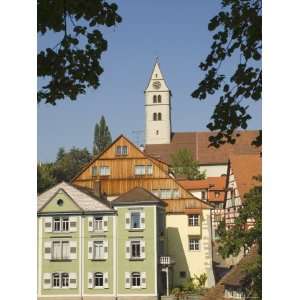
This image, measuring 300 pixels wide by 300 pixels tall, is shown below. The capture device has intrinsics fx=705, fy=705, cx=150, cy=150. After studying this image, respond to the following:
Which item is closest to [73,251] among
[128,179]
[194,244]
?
[128,179]

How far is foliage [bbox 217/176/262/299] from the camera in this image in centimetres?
227

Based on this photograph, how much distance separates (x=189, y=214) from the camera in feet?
7.98

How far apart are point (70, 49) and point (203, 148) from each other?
22.8 inches

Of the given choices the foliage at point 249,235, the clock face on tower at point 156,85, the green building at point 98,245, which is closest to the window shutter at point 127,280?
the green building at point 98,245

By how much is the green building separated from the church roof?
0.17m

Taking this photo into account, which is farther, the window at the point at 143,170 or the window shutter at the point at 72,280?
the window at the point at 143,170

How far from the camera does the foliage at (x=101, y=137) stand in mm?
2416

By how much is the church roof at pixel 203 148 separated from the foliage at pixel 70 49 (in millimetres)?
332

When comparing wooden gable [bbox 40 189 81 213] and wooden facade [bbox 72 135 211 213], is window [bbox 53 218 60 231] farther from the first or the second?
wooden facade [bbox 72 135 211 213]

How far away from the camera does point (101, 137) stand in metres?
2.44

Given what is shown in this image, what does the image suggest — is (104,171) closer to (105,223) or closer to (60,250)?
(105,223)

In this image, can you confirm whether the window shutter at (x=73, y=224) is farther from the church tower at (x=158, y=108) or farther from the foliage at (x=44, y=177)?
the church tower at (x=158, y=108)
